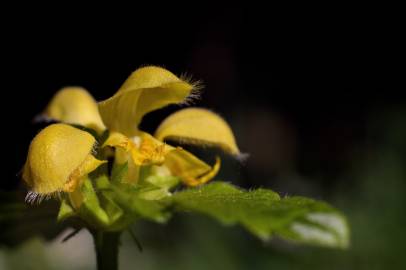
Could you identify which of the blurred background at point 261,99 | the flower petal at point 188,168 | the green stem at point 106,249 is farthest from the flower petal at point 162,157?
the blurred background at point 261,99

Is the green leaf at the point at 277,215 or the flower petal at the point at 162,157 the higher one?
the green leaf at the point at 277,215

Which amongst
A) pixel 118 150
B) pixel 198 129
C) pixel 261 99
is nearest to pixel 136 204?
pixel 118 150

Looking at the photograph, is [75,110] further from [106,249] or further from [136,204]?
[136,204]

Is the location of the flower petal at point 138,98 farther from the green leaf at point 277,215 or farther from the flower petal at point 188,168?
the green leaf at point 277,215

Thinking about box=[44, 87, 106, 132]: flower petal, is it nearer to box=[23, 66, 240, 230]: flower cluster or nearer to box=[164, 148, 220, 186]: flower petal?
box=[23, 66, 240, 230]: flower cluster

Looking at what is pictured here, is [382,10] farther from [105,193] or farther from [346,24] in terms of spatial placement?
[105,193]
